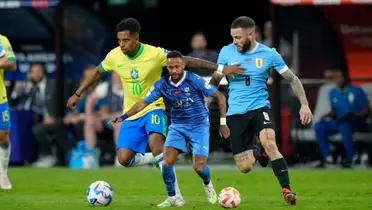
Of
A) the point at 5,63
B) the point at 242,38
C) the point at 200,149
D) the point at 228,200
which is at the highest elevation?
the point at 242,38

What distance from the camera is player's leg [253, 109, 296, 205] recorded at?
44.7ft

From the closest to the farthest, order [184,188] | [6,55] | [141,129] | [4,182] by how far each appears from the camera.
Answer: [141,129]
[6,55]
[4,182]
[184,188]

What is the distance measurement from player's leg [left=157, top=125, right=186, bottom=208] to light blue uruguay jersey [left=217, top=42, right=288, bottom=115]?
966 millimetres

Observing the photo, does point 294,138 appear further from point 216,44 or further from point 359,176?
point 216,44

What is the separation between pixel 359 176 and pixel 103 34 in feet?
27.9

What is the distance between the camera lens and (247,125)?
14516mm

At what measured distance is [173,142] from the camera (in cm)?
1384

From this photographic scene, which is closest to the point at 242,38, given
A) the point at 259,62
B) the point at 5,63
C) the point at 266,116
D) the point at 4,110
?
the point at 259,62

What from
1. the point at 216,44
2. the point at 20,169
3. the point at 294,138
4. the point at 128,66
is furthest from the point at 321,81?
the point at 128,66

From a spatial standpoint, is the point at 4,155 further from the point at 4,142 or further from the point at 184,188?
the point at 184,188

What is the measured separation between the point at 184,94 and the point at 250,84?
931 mm

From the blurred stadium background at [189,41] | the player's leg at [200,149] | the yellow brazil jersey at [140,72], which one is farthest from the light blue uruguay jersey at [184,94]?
the blurred stadium background at [189,41]

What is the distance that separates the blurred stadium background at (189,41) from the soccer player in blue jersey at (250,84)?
6.14 metres

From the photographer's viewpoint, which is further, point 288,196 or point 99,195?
point 99,195
